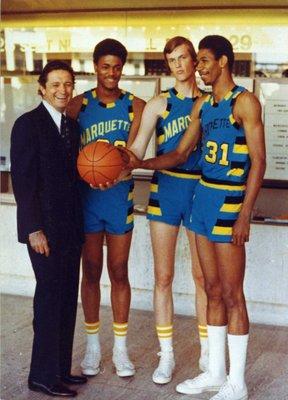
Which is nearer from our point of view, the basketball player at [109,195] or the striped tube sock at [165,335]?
the basketball player at [109,195]

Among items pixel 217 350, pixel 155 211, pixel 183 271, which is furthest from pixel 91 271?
pixel 183 271

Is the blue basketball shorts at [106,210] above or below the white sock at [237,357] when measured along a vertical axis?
above

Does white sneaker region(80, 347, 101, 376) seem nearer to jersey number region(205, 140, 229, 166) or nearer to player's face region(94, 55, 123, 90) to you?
jersey number region(205, 140, 229, 166)

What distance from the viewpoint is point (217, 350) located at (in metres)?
4.47

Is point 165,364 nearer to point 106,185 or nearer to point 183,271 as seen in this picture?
point 106,185

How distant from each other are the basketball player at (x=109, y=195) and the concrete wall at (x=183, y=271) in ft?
4.64

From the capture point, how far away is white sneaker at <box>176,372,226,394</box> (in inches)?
179

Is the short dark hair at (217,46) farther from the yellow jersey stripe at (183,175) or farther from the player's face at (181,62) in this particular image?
the yellow jersey stripe at (183,175)

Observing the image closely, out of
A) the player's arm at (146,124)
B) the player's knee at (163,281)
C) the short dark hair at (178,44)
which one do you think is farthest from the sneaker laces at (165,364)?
the short dark hair at (178,44)

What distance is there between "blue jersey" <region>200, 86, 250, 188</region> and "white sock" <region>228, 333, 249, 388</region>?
0.86m

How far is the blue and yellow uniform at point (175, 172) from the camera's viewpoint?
4.59 metres

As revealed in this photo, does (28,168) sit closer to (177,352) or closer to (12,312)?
(177,352)

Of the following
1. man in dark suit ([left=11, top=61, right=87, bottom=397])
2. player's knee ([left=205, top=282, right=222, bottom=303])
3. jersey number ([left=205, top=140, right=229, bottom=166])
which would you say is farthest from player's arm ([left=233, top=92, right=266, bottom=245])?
man in dark suit ([left=11, top=61, right=87, bottom=397])

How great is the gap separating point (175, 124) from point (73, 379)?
1.61 meters
